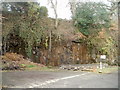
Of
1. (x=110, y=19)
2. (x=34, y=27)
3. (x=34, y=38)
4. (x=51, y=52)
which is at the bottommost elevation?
(x=51, y=52)

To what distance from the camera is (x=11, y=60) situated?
894cm

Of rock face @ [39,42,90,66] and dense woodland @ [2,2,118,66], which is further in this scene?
rock face @ [39,42,90,66]

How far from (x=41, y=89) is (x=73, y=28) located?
25.2ft

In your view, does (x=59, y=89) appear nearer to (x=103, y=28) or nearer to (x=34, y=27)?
(x=34, y=27)

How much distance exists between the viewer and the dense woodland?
9734 mm

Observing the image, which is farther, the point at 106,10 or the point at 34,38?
the point at 106,10

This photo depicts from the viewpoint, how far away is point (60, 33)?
1089 centimetres

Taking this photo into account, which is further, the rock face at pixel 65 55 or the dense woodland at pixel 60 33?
the rock face at pixel 65 55

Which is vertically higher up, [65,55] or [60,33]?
[60,33]

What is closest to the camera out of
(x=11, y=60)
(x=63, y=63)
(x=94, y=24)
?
(x=11, y=60)

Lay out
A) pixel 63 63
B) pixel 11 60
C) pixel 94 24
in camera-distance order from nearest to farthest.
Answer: pixel 11 60 → pixel 63 63 → pixel 94 24

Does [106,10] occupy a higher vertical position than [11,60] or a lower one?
higher

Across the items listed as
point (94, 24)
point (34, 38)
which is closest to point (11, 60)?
point (34, 38)

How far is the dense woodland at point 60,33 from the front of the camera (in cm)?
973
